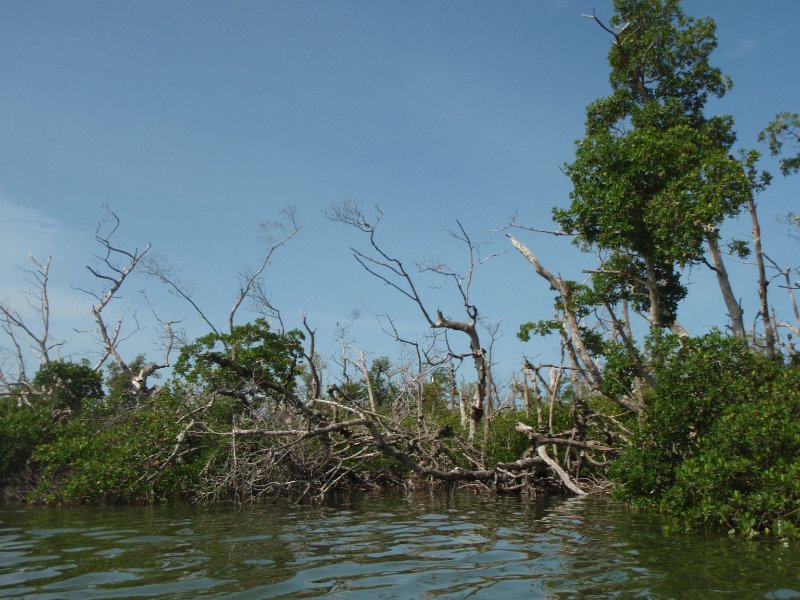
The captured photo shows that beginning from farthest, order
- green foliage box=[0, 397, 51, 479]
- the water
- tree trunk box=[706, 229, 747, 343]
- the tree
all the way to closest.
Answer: green foliage box=[0, 397, 51, 479]
tree trunk box=[706, 229, 747, 343]
the tree
the water

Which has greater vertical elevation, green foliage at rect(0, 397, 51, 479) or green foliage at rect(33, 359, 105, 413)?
green foliage at rect(33, 359, 105, 413)

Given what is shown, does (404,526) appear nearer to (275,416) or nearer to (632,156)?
(275,416)

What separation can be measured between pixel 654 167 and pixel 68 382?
69.6 ft

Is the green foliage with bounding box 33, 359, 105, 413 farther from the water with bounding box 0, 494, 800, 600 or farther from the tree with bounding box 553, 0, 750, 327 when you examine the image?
Result: the tree with bounding box 553, 0, 750, 327

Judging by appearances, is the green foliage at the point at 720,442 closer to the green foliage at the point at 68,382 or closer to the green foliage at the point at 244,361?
the green foliage at the point at 244,361

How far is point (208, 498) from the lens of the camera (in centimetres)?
1459

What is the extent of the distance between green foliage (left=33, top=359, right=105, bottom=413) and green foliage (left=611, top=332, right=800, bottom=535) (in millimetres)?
20317

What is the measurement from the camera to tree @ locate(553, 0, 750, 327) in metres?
12.2

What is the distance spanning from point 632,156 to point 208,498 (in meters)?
12.1

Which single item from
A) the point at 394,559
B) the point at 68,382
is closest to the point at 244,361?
the point at 394,559

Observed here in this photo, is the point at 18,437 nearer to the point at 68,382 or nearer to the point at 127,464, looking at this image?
the point at 68,382

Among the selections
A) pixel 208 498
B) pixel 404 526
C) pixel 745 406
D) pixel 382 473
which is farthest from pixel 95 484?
pixel 745 406

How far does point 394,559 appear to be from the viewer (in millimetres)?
6676

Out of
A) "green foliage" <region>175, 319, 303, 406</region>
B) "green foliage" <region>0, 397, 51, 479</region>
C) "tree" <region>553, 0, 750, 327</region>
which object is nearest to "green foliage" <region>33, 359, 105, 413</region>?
"green foliage" <region>0, 397, 51, 479</region>
